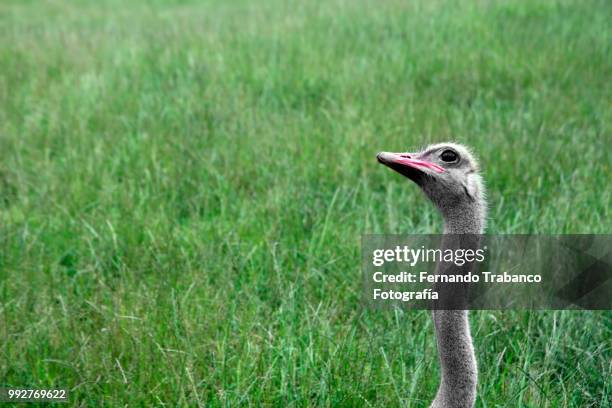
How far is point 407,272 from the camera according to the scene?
130 inches

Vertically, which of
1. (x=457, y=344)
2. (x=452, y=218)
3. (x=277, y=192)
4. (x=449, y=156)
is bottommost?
(x=277, y=192)

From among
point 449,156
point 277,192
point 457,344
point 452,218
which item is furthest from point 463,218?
point 277,192

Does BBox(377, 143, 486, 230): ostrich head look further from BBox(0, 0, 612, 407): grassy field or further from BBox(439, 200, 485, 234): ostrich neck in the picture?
BBox(0, 0, 612, 407): grassy field

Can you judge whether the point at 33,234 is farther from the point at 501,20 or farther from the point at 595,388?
the point at 501,20

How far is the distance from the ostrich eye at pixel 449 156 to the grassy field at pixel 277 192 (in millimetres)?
813

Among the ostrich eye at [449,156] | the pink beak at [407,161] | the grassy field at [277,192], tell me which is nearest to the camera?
the pink beak at [407,161]

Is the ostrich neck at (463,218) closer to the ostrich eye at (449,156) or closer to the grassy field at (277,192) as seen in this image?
the ostrich eye at (449,156)

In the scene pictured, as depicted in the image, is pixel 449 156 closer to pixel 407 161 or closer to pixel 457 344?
pixel 407 161

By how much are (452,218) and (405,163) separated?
182mm

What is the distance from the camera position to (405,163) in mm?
1792

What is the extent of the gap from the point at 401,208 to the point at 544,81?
234 centimetres

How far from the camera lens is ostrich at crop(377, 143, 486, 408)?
5.92 ft

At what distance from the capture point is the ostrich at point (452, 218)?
180cm

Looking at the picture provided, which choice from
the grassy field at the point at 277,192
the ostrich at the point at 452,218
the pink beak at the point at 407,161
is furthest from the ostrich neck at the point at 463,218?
the grassy field at the point at 277,192
